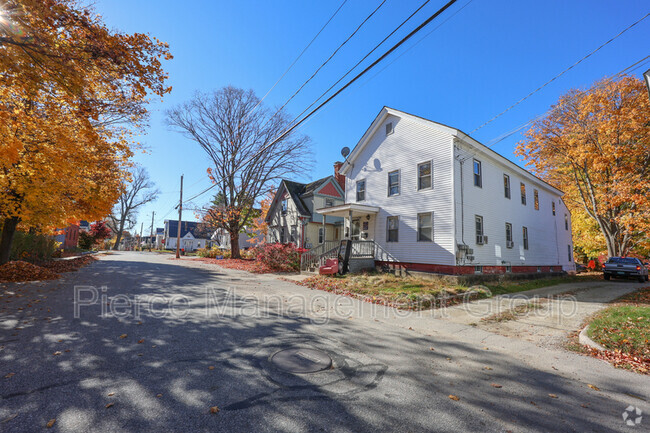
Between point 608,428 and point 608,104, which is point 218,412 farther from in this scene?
point 608,104

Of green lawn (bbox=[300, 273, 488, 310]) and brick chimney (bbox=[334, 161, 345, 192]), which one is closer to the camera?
green lawn (bbox=[300, 273, 488, 310])

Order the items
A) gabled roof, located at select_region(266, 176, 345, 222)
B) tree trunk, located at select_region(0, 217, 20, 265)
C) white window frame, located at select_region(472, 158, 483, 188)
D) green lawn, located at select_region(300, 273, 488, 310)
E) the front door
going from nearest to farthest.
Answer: green lawn, located at select_region(300, 273, 488, 310) < tree trunk, located at select_region(0, 217, 20, 265) < white window frame, located at select_region(472, 158, 483, 188) < the front door < gabled roof, located at select_region(266, 176, 345, 222)

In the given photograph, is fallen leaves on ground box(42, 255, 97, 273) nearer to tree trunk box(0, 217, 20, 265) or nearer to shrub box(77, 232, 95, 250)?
tree trunk box(0, 217, 20, 265)

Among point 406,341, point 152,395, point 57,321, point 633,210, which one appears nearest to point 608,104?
point 633,210

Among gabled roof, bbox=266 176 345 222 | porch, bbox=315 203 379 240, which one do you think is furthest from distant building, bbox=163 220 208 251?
porch, bbox=315 203 379 240

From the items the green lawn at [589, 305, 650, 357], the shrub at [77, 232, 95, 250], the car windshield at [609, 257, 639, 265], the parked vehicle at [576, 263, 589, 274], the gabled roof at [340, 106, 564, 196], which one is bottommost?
the parked vehicle at [576, 263, 589, 274]

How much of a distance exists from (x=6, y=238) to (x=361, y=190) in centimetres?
1788

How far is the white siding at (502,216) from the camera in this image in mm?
14516

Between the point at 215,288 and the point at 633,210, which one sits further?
the point at 633,210

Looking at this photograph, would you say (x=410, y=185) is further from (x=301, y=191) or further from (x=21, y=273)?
(x=21, y=273)

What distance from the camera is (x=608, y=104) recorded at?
56.8 ft

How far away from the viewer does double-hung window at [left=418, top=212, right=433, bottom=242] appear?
14.5 meters

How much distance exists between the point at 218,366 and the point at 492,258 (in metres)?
15.6

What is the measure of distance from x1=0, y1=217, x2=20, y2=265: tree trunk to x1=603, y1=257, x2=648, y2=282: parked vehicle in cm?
3293
